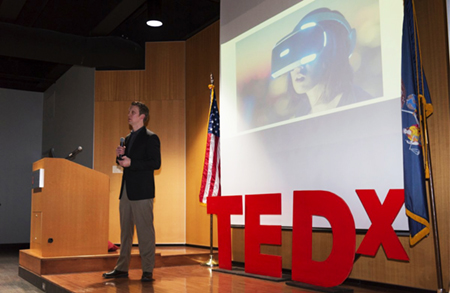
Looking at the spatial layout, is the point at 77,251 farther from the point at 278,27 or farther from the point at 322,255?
the point at 278,27

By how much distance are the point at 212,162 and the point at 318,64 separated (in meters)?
1.87

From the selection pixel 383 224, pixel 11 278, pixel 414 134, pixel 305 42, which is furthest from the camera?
pixel 11 278

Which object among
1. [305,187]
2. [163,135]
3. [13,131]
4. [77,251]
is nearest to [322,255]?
[305,187]

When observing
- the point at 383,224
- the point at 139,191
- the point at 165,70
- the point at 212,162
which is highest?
the point at 165,70

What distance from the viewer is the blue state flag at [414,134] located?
2668 mm

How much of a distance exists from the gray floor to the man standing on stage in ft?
3.17

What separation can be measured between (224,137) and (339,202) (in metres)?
2.05

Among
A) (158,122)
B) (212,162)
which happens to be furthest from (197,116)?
(212,162)

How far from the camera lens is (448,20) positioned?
2.95 meters

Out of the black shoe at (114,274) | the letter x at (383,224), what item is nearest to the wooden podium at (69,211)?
the black shoe at (114,274)

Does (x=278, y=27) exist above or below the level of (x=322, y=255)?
above

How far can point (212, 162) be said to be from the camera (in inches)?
205

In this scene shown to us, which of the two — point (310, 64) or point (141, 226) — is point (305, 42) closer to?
point (310, 64)

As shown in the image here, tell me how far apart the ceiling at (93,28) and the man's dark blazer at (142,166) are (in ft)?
9.20
